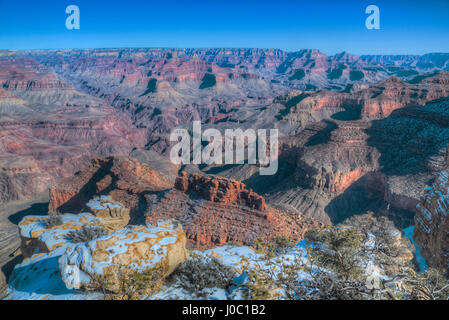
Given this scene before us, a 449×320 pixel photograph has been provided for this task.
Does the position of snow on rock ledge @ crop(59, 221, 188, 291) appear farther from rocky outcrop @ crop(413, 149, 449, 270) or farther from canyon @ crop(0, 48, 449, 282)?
canyon @ crop(0, 48, 449, 282)

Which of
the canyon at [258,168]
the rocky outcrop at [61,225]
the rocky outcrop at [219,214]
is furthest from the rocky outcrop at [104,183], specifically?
the rocky outcrop at [219,214]

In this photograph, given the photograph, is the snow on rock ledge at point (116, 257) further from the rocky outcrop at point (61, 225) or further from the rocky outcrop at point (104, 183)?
the rocky outcrop at point (104, 183)

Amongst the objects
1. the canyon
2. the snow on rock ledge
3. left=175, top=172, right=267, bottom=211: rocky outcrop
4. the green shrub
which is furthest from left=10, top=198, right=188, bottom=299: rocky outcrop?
left=175, top=172, right=267, bottom=211: rocky outcrop

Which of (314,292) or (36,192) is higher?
(314,292)

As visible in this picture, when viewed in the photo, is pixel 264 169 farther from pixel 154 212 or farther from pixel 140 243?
pixel 140 243

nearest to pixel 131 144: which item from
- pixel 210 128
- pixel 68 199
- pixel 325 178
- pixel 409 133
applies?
pixel 210 128

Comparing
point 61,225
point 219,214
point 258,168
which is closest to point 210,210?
point 219,214
